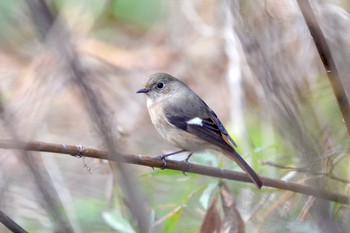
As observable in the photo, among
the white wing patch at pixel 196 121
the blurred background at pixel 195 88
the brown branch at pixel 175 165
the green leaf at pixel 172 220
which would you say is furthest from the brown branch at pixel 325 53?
the white wing patch at pixel 196 121

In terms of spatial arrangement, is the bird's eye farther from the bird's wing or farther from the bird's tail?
the bird's tail

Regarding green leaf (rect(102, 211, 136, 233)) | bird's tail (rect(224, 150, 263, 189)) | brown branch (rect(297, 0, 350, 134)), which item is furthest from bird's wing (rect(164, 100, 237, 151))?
brown branch (rect(297, 0, 350, 134))

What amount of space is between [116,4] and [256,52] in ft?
14.8

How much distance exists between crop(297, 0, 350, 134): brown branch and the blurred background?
0.31 ft

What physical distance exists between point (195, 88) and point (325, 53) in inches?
165

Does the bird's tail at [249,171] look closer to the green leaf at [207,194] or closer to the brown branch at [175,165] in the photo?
the brown branch at [175,165]

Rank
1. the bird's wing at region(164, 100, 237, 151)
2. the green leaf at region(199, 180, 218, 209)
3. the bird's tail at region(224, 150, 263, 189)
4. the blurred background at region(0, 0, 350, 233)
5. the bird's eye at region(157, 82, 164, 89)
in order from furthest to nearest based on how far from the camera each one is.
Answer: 1. the bird's eye at region(157, 82, 164, 89)
2. the bird's wing at region(164, 100, 237, 151)
3. the green leaf at region(199, 180, 218, 209)
4. the bird's tail at region(224, 150, 263, 189)
5. the blurred background at region(0, 0, 350, 233)

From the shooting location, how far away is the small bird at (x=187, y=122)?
3348mm

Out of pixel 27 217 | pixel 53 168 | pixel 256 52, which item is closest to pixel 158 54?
pixel 53 168

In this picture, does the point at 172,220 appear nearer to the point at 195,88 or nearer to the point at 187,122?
the point at 187,122

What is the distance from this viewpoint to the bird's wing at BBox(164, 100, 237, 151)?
3.32 metres

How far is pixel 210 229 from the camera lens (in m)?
2.83

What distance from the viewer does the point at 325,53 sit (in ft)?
6.40

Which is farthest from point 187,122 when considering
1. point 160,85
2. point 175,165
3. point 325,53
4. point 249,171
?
point 325,53
